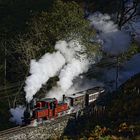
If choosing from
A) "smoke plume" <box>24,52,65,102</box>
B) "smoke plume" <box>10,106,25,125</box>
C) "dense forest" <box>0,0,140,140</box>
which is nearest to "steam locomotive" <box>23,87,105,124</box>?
"smoke plume" <box>24,52,65,102</box>

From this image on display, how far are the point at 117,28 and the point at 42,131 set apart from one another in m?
27.6

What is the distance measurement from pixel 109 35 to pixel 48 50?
16775 millimetres

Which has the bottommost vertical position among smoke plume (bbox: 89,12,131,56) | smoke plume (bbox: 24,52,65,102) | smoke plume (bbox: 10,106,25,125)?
smoke plume (bbox: 10,106,25,125)

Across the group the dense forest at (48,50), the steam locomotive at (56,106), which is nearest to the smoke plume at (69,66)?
the dense forest at (48,50)

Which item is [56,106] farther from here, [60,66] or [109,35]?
[109,35]

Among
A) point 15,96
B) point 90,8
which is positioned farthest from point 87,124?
point 90,8

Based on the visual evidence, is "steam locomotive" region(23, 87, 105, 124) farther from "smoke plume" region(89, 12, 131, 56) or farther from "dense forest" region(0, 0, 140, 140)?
"smoke plume" region(89, 12, 131, 56)

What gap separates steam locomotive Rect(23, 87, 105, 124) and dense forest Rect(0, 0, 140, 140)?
1.88m

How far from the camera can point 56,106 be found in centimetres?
Answer: 4575

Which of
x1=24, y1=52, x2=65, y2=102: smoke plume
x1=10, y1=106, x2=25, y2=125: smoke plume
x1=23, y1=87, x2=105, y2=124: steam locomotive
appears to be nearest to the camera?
x1=23, y1=87, x2=105, y2=124: steam locomotive

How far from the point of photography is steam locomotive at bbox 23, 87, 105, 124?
43.4 m

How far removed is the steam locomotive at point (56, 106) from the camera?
43.4 m

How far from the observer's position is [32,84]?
4512 centimetres

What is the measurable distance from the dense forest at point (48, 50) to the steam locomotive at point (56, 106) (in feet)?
6.16
